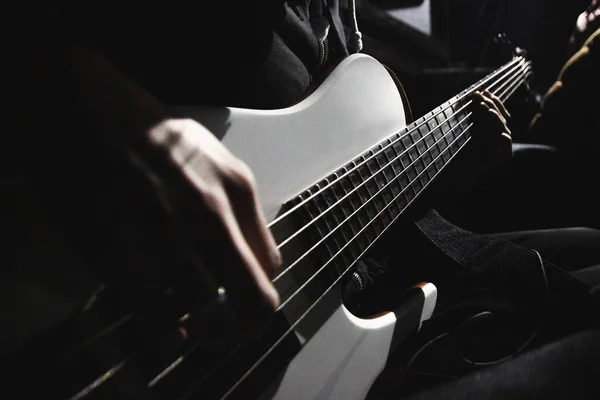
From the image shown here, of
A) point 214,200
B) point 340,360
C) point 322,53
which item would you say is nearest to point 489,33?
point 322,53

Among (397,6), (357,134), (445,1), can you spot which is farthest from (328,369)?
(445,1)

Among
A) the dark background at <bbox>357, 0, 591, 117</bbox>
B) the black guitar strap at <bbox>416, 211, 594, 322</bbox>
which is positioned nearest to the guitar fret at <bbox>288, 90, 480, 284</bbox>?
the black guitar strap at <bbox>416, 211, 594, 322</bbox>

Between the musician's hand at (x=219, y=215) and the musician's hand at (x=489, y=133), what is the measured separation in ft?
2.72

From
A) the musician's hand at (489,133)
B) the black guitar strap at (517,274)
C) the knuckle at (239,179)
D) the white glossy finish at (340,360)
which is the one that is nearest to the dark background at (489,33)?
the musician's hand at (489,133)

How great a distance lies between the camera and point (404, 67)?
1.82m

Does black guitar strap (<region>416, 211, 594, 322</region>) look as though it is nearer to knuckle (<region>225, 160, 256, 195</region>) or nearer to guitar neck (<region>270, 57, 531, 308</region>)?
guitar neck (<region>270, 57, 531, 308</region>)

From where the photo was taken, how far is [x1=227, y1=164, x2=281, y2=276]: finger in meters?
0.34

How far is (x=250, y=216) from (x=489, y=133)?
34.1 inches

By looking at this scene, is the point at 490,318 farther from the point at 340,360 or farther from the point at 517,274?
the point at 340,360

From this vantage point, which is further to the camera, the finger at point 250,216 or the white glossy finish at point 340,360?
the white glossy finish at point 340,360

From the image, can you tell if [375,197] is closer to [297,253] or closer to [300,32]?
[297,253]

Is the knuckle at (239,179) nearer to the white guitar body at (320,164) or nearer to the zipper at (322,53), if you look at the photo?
the white guitar body at (320,164)

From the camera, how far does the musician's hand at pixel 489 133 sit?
→ 0.99 meters

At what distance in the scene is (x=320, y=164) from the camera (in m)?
0.58
